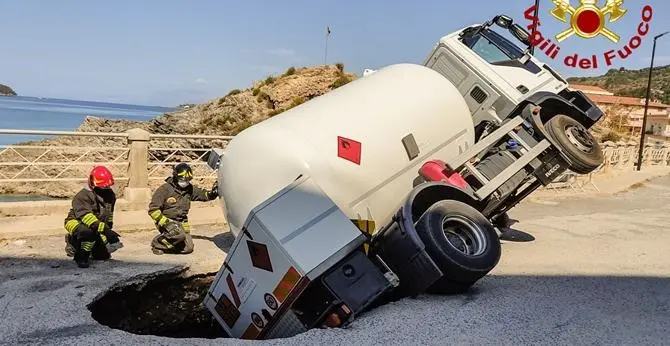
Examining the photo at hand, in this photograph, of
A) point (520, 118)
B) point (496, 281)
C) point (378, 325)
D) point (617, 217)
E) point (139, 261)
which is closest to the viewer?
point (378, 325)

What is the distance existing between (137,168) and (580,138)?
22.3 ft

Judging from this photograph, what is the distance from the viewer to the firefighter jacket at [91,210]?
5.91m

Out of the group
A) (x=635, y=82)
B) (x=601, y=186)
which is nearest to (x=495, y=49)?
(x=601, y=186)

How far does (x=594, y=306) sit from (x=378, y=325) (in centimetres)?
232

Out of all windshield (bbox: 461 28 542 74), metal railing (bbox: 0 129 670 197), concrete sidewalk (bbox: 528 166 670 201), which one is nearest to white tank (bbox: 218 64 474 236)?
windshield (bbox: 461 28 542 74)

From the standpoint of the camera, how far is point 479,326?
4500mm

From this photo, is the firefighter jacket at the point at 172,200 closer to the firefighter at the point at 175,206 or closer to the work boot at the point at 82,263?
the firefighter at the point at 175,206

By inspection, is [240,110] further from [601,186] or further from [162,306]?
[162,306]

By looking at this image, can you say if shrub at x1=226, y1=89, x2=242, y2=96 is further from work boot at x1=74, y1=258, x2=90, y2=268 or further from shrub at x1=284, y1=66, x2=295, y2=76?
work boot at x1=74, y1=258, x2=90, y2=268

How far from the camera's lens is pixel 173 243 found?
22.5ft

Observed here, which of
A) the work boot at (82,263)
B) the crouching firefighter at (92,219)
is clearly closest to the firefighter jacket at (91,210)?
the crouching firefighter at (92,219)

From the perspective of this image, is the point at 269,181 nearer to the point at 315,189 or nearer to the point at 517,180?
the point at 315,189

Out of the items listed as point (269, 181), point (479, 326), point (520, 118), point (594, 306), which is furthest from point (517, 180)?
point (269, 181)

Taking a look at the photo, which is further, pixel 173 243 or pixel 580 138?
pixel 580 138
